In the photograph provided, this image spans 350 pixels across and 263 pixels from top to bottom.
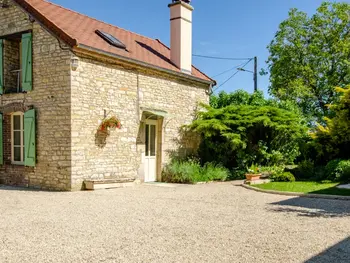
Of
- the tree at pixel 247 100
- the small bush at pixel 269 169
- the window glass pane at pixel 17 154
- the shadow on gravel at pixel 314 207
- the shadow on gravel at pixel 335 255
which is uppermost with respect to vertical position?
the tree at pixel 247 100

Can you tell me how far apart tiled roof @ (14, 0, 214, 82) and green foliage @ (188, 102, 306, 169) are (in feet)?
7.09

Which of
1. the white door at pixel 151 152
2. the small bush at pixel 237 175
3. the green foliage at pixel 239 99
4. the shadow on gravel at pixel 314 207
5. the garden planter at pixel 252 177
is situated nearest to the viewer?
the shadow on gravel at pixel 314 207

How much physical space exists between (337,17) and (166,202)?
21693 millimetres

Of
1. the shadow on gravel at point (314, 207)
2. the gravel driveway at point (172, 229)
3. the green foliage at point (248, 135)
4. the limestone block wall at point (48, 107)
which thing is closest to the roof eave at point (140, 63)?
the limestone block wall at point (48, 107)

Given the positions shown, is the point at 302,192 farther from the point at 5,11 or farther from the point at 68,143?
the point at 5,11

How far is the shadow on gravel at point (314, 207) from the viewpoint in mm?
7199

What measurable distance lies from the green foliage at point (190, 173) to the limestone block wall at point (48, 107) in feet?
13.5

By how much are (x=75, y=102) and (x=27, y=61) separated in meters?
2.24

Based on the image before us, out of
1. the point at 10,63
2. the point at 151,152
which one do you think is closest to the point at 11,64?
the point at 10,63

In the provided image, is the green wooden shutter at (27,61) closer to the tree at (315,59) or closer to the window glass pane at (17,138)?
the window glass pane at (17,138)

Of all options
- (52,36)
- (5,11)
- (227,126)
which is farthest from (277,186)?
(5,11)

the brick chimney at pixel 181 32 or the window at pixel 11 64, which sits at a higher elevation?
the brick chimney at pixel 181 32

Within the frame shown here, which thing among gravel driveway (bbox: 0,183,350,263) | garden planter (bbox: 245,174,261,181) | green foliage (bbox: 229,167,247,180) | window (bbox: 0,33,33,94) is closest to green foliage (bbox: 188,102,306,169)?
green foliage (bbox: 229,167,247,180)

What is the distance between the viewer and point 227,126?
572 inches
